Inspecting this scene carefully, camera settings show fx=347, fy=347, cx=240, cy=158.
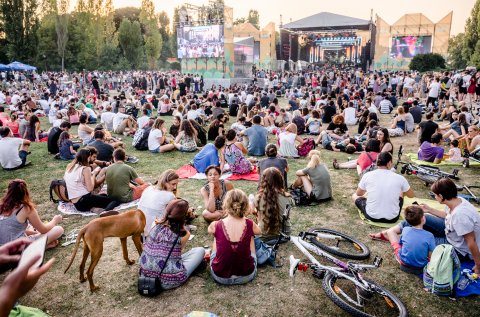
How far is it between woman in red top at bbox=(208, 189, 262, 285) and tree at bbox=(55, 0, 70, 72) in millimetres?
44958

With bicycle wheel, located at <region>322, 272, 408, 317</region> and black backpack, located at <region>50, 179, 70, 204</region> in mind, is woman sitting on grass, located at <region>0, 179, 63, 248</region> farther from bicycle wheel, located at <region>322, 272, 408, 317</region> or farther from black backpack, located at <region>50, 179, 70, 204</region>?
bicycle wheel, located at <region>322, 272, 408, 317</region>

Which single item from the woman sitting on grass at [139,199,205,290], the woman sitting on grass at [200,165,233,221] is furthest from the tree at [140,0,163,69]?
the woman sitting on grass at [139,199,205,290]

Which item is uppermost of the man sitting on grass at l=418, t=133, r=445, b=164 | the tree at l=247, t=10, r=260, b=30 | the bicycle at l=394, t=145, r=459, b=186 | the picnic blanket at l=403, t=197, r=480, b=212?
the tree at l=247, t=10, r=260, b=30

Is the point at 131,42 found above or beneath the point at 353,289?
above

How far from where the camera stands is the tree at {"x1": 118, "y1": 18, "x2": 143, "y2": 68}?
50312mm

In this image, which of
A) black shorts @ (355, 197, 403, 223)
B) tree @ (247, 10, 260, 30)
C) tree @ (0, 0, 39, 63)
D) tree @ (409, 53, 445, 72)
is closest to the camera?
black shorts @ (355, 197, 403, 223)

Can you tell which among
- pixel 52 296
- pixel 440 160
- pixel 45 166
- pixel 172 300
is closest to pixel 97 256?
pixel 52 296

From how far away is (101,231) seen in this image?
157 inches

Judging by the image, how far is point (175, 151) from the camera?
10.6 meters

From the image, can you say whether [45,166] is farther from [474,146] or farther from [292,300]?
[474,146]

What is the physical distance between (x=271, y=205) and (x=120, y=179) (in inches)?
A: 117

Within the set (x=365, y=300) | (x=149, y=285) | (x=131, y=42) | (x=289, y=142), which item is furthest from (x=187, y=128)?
(x=131, y=42)

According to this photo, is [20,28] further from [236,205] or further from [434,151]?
[236,205]

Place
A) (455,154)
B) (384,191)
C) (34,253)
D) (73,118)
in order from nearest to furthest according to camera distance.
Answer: (34,253)
(384,191)
(455,154)
(73,118)
